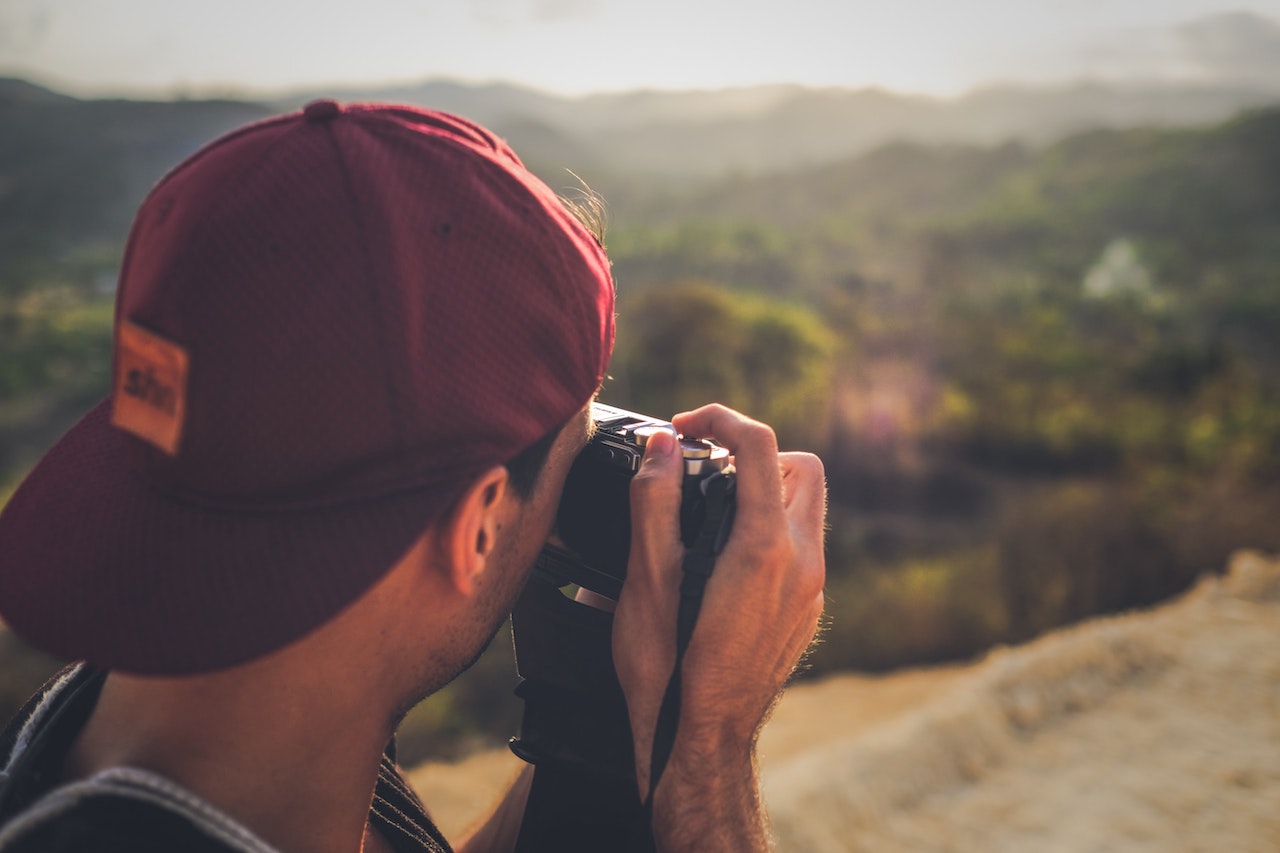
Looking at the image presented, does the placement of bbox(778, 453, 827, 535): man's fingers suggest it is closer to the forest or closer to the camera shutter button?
the camera shutter button

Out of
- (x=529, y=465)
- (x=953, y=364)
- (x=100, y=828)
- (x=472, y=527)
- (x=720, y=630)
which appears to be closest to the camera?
(x=100, y=828)

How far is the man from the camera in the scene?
96cm

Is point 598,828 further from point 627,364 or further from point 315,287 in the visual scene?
point 627,364

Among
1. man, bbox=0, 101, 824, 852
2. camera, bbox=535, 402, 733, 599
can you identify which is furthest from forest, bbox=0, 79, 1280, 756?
man, bbox=0, 101, 824, 852

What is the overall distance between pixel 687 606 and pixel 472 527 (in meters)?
0.40

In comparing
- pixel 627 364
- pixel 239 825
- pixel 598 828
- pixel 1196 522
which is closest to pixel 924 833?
pixel 598 828

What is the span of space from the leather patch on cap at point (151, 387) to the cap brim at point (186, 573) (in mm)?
46

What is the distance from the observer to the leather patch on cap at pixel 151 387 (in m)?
0.96

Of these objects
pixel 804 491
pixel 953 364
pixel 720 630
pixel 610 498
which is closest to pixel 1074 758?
pixel 804 491

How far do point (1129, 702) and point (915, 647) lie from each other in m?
2.84

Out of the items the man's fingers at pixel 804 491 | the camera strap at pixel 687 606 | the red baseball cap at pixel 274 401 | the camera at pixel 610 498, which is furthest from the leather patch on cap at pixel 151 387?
the man's fingers at pixel 804 491

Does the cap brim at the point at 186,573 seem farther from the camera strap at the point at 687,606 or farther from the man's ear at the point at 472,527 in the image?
the camera strap at the point at 687,606

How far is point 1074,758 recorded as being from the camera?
386 cm

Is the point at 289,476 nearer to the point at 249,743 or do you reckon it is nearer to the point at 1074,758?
the point at 249,743
